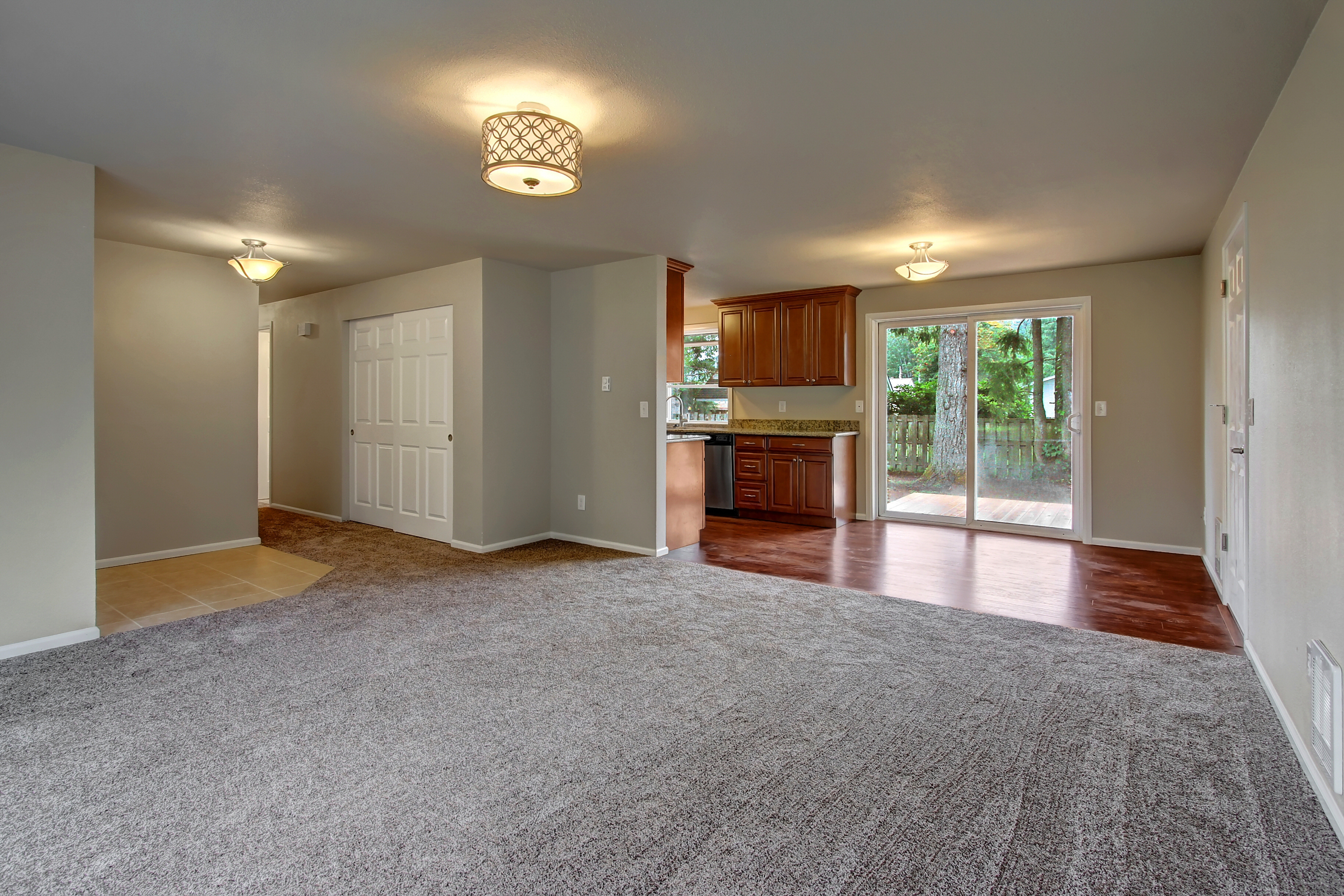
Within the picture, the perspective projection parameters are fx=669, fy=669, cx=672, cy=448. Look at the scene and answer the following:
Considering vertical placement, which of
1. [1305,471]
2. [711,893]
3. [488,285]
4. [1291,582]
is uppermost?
[488,285]

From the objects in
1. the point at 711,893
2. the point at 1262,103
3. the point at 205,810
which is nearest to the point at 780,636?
the point at 711,893

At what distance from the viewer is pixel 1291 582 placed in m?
2.31

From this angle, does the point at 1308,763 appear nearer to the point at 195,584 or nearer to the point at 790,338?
the point at 790,338

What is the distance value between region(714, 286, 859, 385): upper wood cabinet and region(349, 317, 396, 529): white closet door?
3.36 m

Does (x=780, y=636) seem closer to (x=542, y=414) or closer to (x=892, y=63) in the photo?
(x=892, y=63)

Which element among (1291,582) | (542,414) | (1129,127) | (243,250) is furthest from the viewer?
(542,414)

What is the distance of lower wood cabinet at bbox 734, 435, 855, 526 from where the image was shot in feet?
20.7

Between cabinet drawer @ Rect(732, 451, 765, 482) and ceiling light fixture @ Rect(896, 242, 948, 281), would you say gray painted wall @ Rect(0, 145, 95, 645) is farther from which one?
cabinet drawer @ Rect(732, 451, 765, 482)

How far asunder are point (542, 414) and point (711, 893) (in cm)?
453

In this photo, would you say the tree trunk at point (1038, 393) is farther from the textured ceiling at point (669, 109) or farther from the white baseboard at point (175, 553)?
the white baseboard at point (175, 553)

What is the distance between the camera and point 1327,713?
185 cm

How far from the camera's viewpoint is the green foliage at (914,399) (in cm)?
634

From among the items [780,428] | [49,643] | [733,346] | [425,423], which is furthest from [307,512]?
[780,428]

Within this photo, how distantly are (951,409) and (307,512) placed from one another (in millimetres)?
6527
